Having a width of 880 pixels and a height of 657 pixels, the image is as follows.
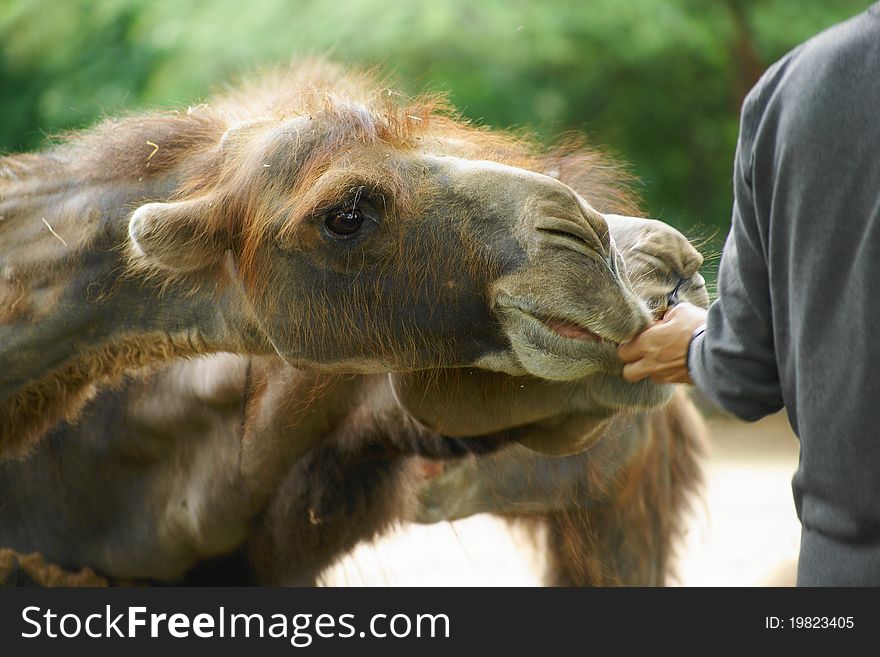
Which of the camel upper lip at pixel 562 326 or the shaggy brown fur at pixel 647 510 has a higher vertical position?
the camel upper lip at pixel 562 326

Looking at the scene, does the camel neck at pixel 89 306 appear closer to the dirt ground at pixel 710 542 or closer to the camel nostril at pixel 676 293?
the camel nostril at pixel 676 293

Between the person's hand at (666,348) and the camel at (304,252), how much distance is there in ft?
0.28

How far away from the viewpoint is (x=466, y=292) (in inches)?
130

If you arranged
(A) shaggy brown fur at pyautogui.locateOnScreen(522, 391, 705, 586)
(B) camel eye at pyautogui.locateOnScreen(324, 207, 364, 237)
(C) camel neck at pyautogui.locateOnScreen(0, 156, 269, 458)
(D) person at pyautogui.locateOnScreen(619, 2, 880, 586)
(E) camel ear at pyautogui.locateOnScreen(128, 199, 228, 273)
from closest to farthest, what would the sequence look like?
1. (D) person at pyautogui.locateOnScreen(619, 2, 880, 586)
2. (B) camel eye at pyautogui.locateOnScreen(324, 207, 364, 237)
3. (E) camel ear at pyautogui.locateOnScreen(128, 199, 228, 273)
4. (C) camel neck at pyautogui.locateOnScreen(0, 156, 269, 458)
5. (A) shaggy brown fur at pyautogui.locateOnScreen(522, 391, 705, 586)

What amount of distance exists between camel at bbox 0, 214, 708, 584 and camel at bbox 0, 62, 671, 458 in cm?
46

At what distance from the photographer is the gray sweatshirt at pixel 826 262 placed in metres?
2.27

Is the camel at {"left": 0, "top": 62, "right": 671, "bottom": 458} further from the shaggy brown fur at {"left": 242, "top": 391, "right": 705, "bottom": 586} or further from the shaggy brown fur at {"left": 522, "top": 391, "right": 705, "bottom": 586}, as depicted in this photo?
the shaggy brown fur at {"left": 522, "top": 391, "right": 705, "bottom": 586}

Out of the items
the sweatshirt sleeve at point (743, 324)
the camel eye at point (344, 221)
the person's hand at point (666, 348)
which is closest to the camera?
the sweatshirt sleeve at point (743, 324)

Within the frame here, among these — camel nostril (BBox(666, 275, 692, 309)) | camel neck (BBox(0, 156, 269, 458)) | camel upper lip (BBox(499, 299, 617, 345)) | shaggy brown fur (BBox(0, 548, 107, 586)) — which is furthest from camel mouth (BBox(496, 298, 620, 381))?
shaggy brown fur (BBox(0, 548, 107, 586))

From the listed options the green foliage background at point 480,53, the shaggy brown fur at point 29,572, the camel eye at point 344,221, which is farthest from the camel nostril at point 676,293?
the green foliage background at point 480,53

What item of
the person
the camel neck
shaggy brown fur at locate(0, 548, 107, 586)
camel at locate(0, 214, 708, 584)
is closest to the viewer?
the person

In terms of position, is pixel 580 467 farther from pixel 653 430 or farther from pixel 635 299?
pixel 635 299

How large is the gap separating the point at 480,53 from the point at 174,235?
330 inches

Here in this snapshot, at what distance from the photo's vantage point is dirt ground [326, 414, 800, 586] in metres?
5.80
